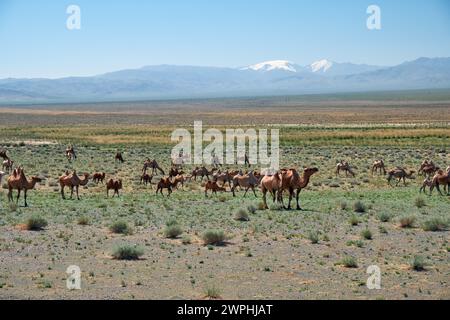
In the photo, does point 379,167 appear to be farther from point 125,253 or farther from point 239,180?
point 125,253

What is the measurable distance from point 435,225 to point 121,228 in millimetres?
9200

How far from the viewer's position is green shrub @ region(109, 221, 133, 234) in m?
17.6

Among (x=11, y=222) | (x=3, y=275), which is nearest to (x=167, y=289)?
(x=3, y=275)

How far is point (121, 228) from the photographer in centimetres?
1770

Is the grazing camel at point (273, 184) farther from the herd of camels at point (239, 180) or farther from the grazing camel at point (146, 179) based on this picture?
the grazing camel at point (146, 179)

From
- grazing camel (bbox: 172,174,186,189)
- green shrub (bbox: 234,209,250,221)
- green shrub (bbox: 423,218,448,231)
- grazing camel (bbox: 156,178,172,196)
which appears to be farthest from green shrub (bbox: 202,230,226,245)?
grazing camel (bbox: 172,174,186,189)

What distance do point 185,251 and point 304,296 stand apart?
15.0 feet

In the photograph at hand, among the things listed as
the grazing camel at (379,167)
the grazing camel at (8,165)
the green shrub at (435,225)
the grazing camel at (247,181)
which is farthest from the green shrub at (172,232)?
the grazing camel at (379,167)

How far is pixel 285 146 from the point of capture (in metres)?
57.2

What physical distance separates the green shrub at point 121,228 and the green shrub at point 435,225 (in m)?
8.67

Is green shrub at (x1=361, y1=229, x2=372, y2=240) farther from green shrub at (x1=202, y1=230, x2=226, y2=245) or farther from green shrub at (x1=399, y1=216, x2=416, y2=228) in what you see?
green shrub at (x1=202, y1=230, x2=226, y2=245)

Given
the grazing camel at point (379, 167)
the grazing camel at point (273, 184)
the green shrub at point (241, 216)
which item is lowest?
the grazing camel at point (379, 167)

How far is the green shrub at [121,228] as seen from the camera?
17.6m

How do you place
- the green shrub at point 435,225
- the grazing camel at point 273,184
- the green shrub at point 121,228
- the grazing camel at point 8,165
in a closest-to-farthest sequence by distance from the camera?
the green shrub at point 121,228 < the green shrub at point 435,225 < the grazing camel at point 273,184 < the grazing camel at point 8,165
